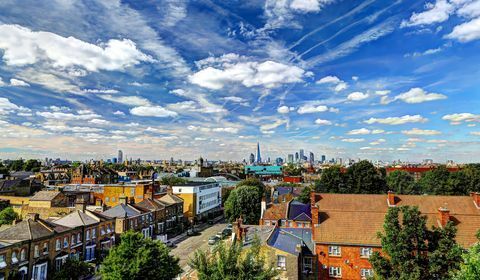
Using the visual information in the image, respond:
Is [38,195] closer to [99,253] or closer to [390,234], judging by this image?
[99,253]

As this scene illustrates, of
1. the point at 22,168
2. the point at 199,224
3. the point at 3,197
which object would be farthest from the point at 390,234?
the point at 22,168

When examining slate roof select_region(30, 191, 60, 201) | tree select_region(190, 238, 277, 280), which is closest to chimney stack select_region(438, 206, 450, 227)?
tree select_region(190, 238, 277, 280)

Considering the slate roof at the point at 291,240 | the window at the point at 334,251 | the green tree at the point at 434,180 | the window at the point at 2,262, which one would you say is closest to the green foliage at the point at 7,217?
the window at the point at 2,262

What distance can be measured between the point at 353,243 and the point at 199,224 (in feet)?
150

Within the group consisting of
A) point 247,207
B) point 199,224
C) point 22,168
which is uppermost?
point 22,168

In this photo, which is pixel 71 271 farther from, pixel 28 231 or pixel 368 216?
pixel 368 216

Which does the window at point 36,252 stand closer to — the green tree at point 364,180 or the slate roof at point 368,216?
the slate roof at point 368,216

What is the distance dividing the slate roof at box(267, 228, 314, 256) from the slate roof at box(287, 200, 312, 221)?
43.4ft

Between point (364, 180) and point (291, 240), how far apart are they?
4015cm

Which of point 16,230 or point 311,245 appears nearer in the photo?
point 16,230

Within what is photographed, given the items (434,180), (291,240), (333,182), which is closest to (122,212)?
(291,240)

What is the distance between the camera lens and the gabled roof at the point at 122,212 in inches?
1984

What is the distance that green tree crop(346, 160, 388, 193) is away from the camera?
230ft

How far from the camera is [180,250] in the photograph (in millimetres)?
51125
